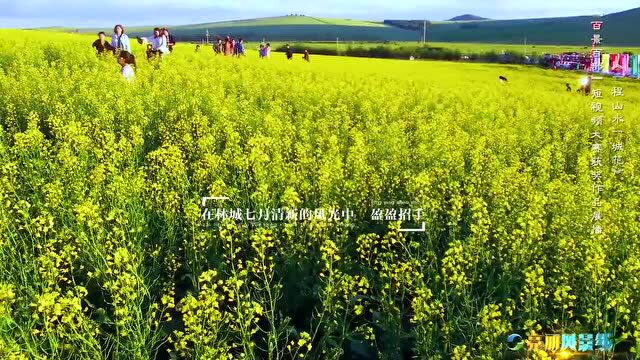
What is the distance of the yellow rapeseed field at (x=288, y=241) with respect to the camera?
14.0 feet

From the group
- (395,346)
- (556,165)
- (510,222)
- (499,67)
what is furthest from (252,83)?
(499,67)

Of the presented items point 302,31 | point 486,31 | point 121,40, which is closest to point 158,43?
point 121,40

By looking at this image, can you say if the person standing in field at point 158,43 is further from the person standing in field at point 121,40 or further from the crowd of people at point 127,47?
the person standing in field at point 121,40

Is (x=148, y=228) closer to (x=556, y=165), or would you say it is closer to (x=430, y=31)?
(x=556, y=165)

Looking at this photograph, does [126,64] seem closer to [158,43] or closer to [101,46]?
[101,46]

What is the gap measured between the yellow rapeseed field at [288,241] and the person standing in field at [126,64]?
42.7 inches

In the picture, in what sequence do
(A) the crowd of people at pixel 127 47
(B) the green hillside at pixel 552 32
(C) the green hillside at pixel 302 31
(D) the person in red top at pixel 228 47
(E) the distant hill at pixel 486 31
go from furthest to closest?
1. (C) the green hillside at pixel 302 31
2. (E) the distant hill at pixel 486 31
3. (B) the green hillside at pixel 552 32
4. (D) the person in red top at pixel 228 47
5. (A) the crowd of people at pixel 127 47

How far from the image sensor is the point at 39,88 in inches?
517

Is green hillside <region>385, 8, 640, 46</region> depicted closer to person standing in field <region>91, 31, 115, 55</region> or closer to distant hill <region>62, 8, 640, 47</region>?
distant hill <region>62, 8, 640, 47</region>

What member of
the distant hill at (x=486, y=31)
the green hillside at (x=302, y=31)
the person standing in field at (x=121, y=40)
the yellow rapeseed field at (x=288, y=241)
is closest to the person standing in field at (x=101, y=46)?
the person standing in field at (x=121, y=40)

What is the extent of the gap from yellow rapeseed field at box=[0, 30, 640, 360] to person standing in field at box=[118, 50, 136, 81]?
42.7 inches

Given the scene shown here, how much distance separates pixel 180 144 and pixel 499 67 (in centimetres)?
3106

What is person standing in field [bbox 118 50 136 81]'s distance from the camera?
16159 mm

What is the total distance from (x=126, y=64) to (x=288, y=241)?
13.5 metres
